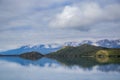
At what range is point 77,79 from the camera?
199 feet

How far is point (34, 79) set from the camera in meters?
61.8

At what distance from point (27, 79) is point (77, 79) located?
1219cm

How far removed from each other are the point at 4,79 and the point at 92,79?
847 inches

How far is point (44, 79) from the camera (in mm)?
61469

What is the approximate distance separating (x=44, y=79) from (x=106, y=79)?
14.9 meters

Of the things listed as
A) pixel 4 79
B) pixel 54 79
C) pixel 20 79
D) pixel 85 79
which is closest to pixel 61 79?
pixel 54 79

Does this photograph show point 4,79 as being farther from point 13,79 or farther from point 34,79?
point 34,79

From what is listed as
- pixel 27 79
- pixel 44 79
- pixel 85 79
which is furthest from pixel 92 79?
pixel 27 79

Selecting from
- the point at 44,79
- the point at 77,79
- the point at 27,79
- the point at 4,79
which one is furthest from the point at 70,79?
the point at 4,79

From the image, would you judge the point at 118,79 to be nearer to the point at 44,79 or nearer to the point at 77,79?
the point at 77,79

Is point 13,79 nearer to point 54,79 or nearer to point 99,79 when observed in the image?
point 54,79

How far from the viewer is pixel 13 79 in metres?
63.2

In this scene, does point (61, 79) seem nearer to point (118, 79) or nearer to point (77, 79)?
point (77, 79)

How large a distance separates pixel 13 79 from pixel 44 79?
7.96 m
